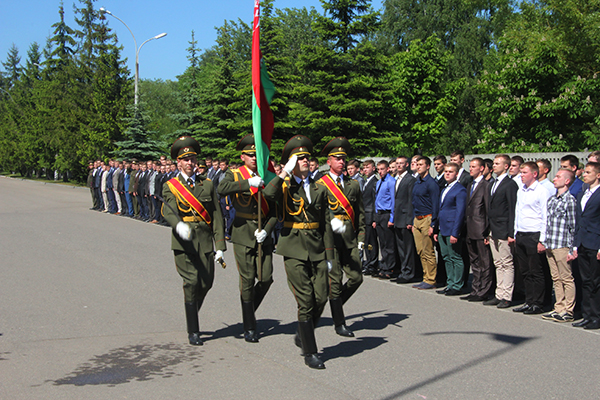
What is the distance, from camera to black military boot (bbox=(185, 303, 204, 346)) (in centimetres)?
647

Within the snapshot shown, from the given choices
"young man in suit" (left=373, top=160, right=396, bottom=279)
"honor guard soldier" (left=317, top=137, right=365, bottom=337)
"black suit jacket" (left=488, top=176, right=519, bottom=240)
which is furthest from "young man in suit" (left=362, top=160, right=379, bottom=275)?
"honor guard soldier" (left=317, top=137, right=365, bottom=337)

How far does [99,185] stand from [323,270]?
68.8ft

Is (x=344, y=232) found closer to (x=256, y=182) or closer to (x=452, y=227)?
(x=256, y=182)

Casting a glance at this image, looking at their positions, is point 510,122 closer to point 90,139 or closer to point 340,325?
point 340,325

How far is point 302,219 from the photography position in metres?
6.16

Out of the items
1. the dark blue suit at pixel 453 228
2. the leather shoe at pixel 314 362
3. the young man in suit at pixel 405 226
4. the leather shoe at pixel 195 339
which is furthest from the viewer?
the young man in suit at pixel 405 226

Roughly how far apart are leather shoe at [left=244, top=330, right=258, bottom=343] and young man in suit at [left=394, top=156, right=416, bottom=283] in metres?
4.42

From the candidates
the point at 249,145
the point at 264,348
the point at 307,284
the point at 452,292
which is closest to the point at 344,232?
the point at 307,284

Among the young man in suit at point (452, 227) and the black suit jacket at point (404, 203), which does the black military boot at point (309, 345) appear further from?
the black suit jacket at point (404, 203)

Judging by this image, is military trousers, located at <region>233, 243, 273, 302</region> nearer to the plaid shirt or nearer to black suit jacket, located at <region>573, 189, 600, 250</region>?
the plaid shirt

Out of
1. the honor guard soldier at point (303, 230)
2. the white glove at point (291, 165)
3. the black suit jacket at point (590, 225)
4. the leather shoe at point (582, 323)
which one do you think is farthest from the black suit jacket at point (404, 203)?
the white glove at point (291, 165)

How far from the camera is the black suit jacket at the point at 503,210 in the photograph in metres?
8.67

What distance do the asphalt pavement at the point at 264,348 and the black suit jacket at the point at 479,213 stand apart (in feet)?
3.57

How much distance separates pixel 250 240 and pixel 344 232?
3.67 feet
